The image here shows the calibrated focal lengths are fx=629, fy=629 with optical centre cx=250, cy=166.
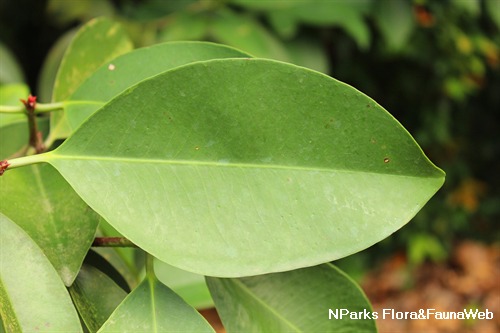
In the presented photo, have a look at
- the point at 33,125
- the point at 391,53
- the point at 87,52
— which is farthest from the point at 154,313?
the point at 391,53

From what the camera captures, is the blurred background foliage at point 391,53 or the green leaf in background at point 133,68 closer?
the green leaf in background at point 133,68

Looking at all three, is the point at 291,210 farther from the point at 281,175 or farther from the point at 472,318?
the point at 472,318

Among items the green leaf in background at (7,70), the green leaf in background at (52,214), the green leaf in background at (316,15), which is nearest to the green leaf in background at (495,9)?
the green leaf in background at (316,15)

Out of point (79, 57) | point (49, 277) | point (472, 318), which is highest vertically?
point (472, 318)

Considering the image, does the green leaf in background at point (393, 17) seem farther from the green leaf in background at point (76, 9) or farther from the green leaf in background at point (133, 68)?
the green leaf in background at point (133, 68)

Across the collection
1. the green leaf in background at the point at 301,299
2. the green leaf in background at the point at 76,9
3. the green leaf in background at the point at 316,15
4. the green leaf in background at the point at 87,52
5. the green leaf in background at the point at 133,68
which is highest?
the green leaf in background at the point at 76,9

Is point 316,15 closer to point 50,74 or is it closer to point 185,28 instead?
point 185,28

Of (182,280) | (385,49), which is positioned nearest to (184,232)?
(182,280)
